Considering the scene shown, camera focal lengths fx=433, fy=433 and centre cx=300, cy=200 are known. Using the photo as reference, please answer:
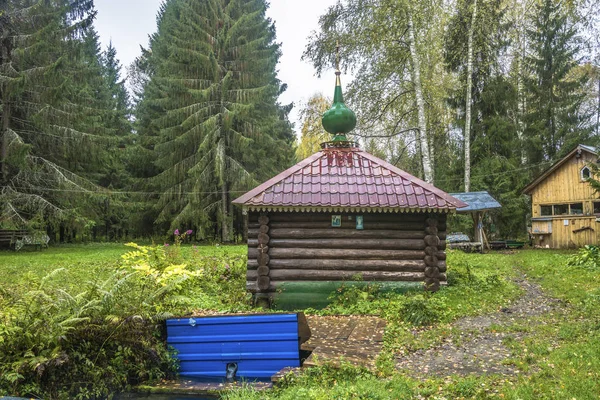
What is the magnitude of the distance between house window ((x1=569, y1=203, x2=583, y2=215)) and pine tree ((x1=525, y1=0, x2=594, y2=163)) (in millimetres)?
4668

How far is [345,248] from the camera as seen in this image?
34.3 feet

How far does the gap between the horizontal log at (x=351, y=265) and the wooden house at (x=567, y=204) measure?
1665cm

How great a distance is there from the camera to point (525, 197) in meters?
29.5

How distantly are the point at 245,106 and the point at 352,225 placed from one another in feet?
55.0

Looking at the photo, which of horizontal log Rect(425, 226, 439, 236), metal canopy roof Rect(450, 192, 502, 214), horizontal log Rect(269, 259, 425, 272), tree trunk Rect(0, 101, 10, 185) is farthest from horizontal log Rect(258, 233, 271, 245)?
tree trunk Rect(0, 101, 10, 185)

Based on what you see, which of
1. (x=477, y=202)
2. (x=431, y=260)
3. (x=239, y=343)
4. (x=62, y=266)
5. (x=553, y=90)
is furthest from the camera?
(x=553, y=90)

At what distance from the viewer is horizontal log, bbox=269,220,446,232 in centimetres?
1049

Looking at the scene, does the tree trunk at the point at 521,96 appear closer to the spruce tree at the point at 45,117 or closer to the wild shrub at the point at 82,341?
the spruce tree at the point at 45,117

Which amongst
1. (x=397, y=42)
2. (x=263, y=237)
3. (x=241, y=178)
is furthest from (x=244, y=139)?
(x=263, y=237)

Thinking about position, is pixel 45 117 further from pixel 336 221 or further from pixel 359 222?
pixel 359 222

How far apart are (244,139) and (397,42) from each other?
11.0m

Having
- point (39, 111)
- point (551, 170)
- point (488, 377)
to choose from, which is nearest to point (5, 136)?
point (39, 111)

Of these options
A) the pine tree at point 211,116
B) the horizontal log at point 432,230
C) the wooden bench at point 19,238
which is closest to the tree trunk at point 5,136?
the wooden bench at point 19,238

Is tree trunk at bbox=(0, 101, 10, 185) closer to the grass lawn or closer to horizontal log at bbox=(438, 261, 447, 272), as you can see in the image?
the grass lawn
